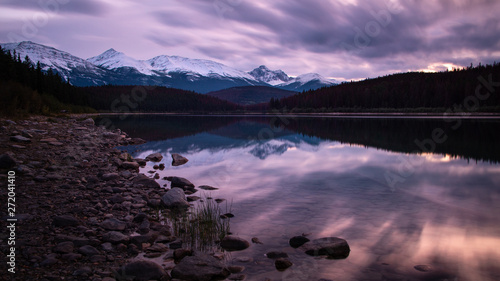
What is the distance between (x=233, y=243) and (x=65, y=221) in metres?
4.12

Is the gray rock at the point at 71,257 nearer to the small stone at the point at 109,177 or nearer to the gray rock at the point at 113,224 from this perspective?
the gray rock at the point at 113,224

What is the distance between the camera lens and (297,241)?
8.03 meters

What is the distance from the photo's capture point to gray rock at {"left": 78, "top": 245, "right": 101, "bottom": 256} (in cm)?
671

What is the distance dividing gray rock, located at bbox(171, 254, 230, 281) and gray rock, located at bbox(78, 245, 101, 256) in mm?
1773

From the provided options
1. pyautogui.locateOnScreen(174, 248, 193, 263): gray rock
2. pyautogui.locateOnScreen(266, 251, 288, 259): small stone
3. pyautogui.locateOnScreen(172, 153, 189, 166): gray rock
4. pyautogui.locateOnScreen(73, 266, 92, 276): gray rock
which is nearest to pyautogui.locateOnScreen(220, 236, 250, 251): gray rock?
pyautogui.locateOnScreen(266, 251, 288, 259): small stone

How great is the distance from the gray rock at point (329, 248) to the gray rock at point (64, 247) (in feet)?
16.6

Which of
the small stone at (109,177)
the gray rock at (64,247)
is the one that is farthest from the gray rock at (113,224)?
the small stone at (109,177)

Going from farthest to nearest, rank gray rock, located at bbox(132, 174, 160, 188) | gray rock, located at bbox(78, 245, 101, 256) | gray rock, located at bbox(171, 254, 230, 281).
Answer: gray rock, located at bbox(132, 174, 160, 188)
gray rock, located at bbox(78, 245, 101, 256)
gray rock, located at bbox(171, 254, 230, 281)

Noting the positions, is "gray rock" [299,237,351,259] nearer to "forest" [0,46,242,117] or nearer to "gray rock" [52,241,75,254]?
"gray rock" [52,241,75,254]

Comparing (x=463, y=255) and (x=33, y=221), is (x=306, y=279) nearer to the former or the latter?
(x=463, y=255)

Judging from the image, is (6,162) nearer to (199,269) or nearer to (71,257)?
(71,257)

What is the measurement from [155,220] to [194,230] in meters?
1.59

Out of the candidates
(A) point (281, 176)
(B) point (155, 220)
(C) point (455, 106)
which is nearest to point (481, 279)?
(B) point (155, 220)

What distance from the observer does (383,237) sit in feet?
28.2
